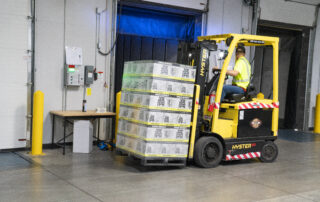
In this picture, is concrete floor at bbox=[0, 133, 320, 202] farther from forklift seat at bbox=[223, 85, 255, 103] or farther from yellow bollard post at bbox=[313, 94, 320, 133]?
yellow bollard post at bbox=[313, 94, 320, 133]

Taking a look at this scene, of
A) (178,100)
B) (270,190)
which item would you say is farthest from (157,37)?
(270,190)

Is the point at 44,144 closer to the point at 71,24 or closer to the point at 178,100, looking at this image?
the point at 71,24

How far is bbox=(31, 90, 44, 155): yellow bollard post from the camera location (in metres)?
6.96

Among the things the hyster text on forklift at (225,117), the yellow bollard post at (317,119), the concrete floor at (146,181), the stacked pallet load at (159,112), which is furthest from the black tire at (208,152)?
the yellow bollard post at (317,119)

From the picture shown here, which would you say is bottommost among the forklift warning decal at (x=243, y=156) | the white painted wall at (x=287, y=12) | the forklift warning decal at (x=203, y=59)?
the forklift warning decal at (x=243, y=156)

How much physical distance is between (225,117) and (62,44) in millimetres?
3720

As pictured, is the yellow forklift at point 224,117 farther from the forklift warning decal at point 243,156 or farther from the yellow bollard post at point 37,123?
the yellow bollard post at point 37,123

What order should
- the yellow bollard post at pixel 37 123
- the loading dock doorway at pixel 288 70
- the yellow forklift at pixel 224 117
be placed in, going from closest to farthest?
the yellow forklift at pixel 224 117 → the yellow bollard post at pixel 37 123 → the loading dock doorway at pixel 288 70

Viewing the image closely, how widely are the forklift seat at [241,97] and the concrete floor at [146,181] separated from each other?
4.08 feet

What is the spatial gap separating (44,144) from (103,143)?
4.03ft

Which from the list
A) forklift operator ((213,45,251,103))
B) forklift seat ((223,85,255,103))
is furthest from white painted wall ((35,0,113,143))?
forklift seat ((223,85,255,103))

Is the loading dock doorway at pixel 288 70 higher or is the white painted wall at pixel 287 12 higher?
the white painted wall at pixel 287 12

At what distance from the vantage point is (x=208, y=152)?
21.8ft

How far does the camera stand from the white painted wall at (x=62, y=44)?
Answer: 7582mm
